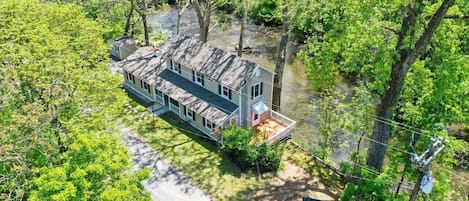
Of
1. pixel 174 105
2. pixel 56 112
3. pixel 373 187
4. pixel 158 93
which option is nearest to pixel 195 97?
pixel 174 105

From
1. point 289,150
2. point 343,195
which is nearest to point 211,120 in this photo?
point 289,150

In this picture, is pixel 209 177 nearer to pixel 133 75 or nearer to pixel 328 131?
pixel 328 131

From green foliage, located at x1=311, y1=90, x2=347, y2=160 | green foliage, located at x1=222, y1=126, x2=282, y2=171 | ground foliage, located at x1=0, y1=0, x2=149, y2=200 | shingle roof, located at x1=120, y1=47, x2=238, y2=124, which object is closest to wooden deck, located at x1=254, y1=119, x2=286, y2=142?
green foliage, located at x1=222, y1=126, x2=282, y2=171

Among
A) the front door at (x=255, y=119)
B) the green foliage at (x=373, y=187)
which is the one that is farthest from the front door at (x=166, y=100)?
the green foliage at (x=373, y=187)

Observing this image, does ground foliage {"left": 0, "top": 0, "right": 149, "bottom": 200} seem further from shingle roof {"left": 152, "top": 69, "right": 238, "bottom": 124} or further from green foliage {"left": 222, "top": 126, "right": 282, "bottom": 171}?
green foliage {"left": 222, "top": 126, "right": 282, "bottom": 171}

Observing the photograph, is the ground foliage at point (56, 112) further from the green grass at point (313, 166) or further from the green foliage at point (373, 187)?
the green grass at point (313, 166)

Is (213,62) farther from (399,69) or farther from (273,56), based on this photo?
(273,56)

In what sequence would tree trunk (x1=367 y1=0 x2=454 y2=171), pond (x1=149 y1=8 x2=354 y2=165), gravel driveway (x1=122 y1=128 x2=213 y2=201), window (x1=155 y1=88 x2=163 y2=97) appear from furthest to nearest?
window (x1=155 y1=88 x2=163 y2=97), pond (x1=149 y1=8 x2=354 y2=165), gravel driveway (x1=122 y1=128 x2=213 y2=201), tree trunk (x1=367 y1=0 x2=454 y2=171)
